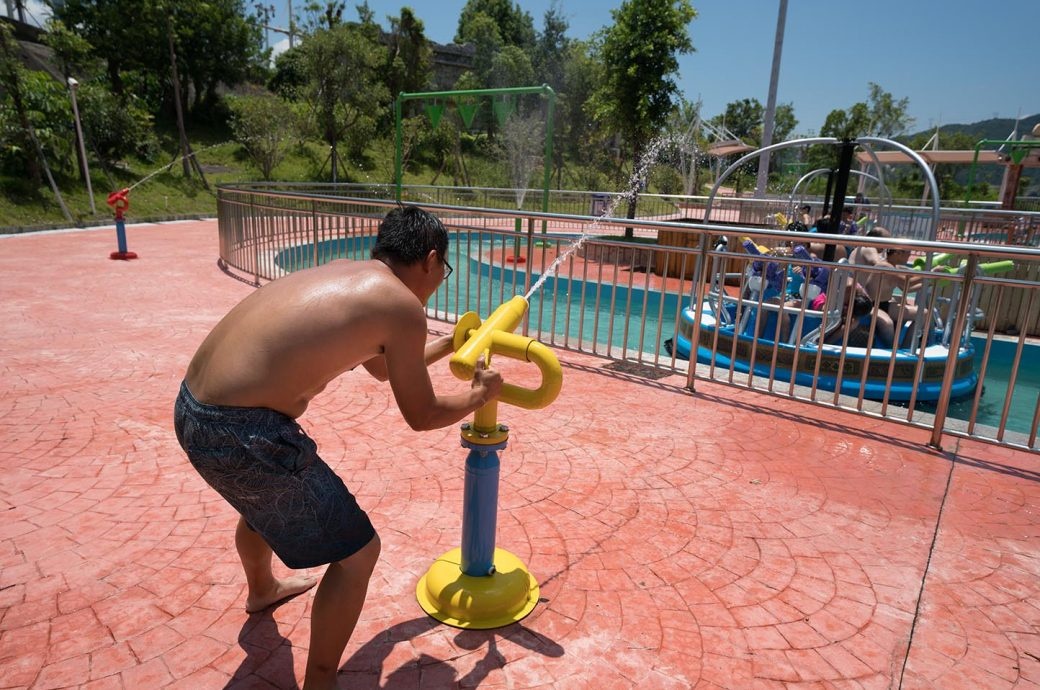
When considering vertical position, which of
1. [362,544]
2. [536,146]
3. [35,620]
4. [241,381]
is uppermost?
[536,146]

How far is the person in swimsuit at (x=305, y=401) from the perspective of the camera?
1.62 m

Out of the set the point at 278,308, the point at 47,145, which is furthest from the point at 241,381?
the point at 47,145

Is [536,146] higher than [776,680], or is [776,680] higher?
[536,146]

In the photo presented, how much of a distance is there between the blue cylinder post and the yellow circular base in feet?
0.17

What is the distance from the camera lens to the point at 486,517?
2.22 m

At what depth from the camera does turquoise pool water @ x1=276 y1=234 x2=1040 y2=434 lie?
5.61 m

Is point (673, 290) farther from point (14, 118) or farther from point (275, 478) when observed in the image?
point (14, 118)

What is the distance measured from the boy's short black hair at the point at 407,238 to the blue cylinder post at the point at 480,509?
0.68 metres

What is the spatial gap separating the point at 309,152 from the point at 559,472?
29.4m

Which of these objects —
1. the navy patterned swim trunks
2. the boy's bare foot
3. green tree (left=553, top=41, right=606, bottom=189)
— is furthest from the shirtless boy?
green tree (left=553, top=41, right=606, bottom=189)

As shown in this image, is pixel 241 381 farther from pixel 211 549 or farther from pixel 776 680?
pixel 776 680

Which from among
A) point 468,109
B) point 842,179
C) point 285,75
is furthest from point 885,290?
point 285,75

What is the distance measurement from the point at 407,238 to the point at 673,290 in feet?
37.4

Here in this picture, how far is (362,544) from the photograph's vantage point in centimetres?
174
